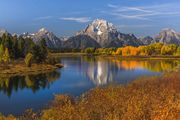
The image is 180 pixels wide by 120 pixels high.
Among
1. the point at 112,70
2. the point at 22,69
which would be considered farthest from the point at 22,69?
the point at 112,70

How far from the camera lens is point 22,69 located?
115 meters

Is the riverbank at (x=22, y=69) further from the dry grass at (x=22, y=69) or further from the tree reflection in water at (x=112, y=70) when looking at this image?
the tree reflection in water at (x=112, y=70)

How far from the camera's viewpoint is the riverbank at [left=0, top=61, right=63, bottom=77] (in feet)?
350

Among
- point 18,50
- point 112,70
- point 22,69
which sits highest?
point 18,50

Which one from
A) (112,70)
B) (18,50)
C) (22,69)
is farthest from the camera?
(18,50)

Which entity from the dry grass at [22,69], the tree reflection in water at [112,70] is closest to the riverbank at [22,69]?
the dry grass at [22,69]

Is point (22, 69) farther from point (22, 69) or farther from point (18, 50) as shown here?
point (18, 50)

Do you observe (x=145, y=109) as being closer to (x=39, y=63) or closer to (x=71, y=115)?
(x=71, y=115)

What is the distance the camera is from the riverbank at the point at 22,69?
350 feet

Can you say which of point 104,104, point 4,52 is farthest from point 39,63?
point 104,104

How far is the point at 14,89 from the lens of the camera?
71.6 m

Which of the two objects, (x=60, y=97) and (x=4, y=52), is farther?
(x=4, y=52)

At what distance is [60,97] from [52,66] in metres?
97.0

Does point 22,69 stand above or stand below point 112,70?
above
